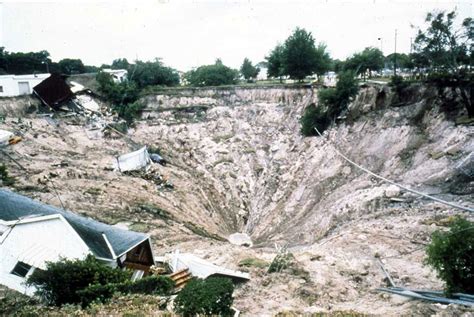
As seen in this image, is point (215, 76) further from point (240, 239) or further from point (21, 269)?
point (21, 269)

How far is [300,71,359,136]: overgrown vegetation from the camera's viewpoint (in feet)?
88.4

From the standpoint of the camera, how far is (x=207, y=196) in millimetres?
26172

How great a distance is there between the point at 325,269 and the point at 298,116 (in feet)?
69.8

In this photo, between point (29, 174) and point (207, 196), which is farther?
point (207, 196)

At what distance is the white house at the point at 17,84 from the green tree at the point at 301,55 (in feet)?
77.9

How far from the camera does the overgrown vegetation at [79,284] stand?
10008 millimetres

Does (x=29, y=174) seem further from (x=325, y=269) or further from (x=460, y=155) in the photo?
(x=460, y=155)

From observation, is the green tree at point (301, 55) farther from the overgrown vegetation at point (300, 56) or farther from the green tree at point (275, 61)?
the green tree at point (275, 61)

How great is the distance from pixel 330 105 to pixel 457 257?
20081mm

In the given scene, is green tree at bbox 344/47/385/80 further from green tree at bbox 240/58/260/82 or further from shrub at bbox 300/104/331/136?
green tree at bbox 240/58/260/82

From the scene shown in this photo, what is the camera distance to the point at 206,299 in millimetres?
8898

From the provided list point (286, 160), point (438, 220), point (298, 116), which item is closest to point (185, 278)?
point (438, 220)

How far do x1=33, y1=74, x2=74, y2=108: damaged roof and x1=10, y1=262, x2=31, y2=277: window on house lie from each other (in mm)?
25443

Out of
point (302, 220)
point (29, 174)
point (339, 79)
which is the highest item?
point (339, 79)
